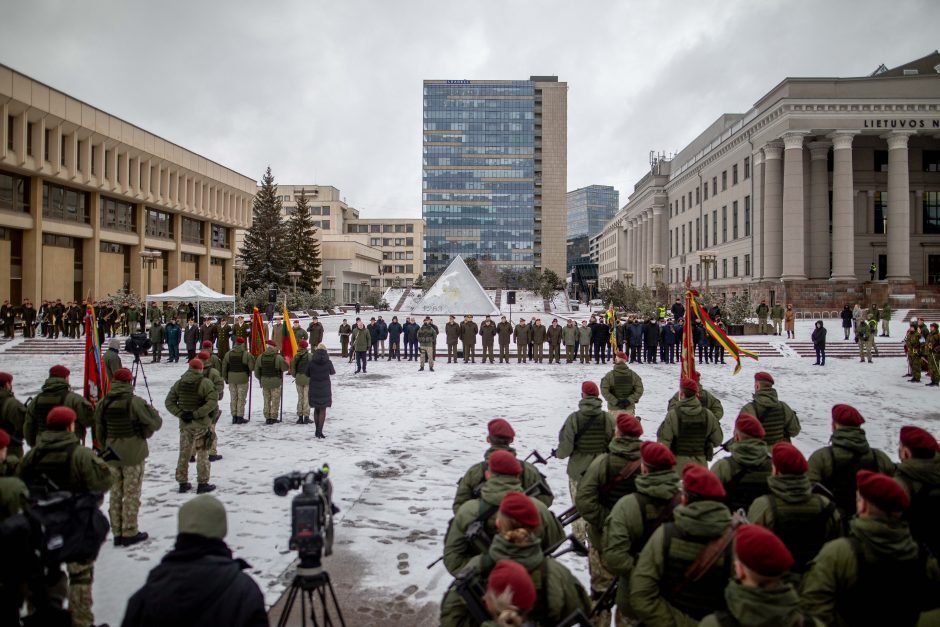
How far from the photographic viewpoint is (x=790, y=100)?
39.8 meters

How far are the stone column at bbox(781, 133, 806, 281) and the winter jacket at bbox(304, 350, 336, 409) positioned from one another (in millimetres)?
38577

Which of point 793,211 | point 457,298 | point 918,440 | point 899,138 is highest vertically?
point 899,138

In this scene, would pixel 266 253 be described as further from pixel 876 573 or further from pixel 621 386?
pixel 876 573

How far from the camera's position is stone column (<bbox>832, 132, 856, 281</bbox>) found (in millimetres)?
39188

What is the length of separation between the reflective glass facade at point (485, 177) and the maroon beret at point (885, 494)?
118 metres

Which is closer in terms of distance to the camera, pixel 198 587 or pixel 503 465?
pixel 198 587

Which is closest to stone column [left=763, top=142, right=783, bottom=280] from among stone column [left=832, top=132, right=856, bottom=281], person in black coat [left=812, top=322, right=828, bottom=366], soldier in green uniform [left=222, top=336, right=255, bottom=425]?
stone column [left=832, top=132, right=856, bottom=281]

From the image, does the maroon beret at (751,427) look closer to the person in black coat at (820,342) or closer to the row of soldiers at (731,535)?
the row of soldiers at (731,535)

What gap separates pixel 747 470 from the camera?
4.26 metres

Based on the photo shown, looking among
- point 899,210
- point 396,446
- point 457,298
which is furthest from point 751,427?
point 899,210

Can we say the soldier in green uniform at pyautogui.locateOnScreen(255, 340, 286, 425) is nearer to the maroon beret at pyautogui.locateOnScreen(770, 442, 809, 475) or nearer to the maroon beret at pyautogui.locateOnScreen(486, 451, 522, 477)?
the maroon beret at pyautogui.locateOnScreen(486, 451, 522, 477)

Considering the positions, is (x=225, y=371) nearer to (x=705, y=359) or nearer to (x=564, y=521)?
(x=564, y=521)

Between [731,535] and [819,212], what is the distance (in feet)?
154

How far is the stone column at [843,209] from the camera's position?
129 feet
